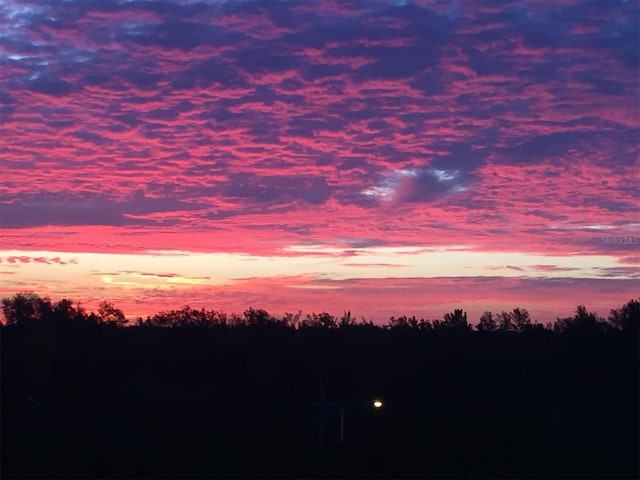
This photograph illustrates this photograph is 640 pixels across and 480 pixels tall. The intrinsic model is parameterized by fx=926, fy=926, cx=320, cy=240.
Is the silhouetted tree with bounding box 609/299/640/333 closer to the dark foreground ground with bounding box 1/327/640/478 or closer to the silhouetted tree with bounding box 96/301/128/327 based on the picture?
the dark foreground ground with bounding box 1/327/640/478

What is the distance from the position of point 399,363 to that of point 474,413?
374 inches

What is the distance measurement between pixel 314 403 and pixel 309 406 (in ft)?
12.9

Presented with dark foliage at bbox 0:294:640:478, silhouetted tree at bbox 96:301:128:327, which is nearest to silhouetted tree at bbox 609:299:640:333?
dark foliage at bbox 0:294:640:478

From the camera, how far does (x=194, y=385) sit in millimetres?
39969

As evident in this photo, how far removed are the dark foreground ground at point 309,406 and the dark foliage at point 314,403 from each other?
0.29 feet

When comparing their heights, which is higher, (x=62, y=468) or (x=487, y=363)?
(x=487, y=363)

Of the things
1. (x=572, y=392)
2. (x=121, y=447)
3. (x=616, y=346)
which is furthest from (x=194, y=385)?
(x=616, y=346)

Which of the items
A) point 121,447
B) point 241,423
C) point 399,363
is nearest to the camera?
point 121,447

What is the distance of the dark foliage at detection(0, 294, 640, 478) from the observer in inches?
1166

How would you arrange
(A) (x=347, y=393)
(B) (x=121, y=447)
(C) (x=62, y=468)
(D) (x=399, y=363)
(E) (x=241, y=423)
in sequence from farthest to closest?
(D) (x=399, y=363)
(A) (x=347, y=393)
(E) (x=241, y=423)
(B) (x=121, y=447)
(C) (x=62, y=468)

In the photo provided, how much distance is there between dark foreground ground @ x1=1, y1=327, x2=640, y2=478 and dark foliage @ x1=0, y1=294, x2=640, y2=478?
0.29 ft

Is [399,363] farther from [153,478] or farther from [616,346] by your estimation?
[153,478]

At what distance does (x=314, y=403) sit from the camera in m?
30.9

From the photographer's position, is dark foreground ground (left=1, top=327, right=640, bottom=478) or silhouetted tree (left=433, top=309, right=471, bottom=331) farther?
silhouetted tree (left=433, top=309, right=471, bottom=331)
